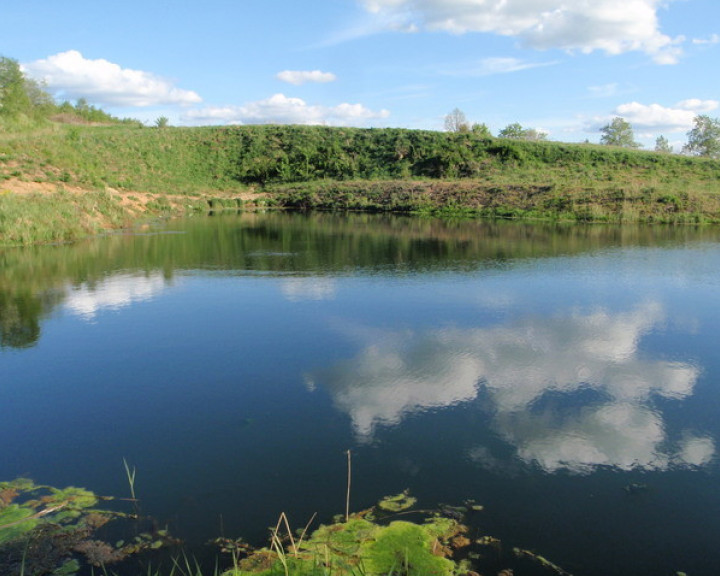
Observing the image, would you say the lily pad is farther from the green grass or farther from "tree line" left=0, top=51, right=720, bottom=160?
"tree line" left=0, top=51, right=720, bottom=160

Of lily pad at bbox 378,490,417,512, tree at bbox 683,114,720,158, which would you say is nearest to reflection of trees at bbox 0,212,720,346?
lily pad at bbox 378,490,417,512

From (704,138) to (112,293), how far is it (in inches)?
3279

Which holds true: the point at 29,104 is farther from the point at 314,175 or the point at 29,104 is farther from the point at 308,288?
the point at 308,288

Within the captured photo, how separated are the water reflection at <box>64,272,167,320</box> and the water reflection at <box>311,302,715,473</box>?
6357mm

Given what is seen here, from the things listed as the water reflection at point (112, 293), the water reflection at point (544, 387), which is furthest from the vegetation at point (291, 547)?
the water reflection at point (112, 293)

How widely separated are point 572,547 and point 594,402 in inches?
124

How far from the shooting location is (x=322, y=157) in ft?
171

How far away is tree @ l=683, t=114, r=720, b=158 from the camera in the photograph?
74.0 meters

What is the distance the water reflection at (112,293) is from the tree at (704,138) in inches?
3081

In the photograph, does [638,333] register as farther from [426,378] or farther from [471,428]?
[471,428]

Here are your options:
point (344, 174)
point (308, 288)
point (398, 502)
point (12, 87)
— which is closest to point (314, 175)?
point (344, 174)

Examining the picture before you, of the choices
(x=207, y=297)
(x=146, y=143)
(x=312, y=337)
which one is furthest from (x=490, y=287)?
(x=146, y=143)

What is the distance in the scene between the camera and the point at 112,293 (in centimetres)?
1395

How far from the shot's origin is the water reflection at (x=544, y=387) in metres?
6.46
